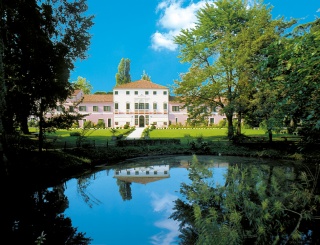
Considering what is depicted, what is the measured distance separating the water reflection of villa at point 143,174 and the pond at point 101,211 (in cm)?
5

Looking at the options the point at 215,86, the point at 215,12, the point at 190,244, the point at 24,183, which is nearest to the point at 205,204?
the point at 190,244

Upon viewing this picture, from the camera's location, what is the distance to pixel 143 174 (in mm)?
11836

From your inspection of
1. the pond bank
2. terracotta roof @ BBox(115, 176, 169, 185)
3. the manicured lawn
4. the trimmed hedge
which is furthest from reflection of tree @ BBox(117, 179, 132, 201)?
the manicured lawn

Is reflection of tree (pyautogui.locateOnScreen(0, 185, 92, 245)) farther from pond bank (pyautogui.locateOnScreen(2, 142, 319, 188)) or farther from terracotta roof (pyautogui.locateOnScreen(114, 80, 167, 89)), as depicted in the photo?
terracotta roof (pyautogui.locateOnScreen(114, 80, 167, 89))

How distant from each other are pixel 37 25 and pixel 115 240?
10.7 meters

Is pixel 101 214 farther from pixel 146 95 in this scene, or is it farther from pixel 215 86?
pixel 146 95

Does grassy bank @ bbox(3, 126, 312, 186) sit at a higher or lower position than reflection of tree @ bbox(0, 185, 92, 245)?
higher

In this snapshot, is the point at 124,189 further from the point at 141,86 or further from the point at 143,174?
the point at 141,86

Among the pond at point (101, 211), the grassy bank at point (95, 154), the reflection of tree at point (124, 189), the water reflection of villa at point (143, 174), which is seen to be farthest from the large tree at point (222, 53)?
the reflection of tree at point (124, 189)

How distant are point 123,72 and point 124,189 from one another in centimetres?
5579

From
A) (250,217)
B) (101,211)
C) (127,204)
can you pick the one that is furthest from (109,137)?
(250,217)

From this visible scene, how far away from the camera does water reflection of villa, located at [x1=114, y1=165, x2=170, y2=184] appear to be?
1076 cm

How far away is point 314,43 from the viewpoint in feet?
13.3

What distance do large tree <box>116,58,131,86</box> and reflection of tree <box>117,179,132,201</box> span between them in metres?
53.5
